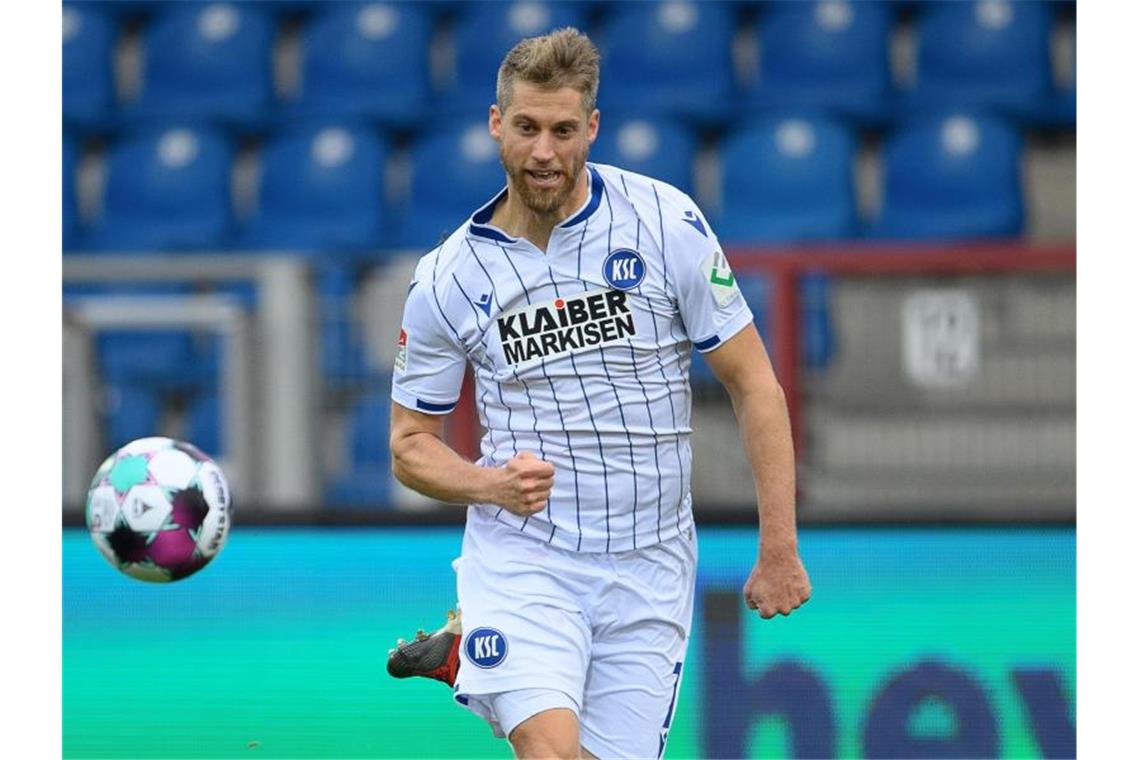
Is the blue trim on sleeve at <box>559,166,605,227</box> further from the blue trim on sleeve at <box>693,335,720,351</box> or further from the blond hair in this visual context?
the blue trim on sleeve at <box>693,335,720,351</box>

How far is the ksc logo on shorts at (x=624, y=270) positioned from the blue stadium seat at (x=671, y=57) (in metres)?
6.98

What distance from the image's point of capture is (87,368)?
28.6 ft

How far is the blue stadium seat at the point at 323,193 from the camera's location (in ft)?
34.9

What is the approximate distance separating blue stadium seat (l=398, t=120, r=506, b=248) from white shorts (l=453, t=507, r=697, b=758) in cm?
614

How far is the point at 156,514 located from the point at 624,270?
150 cm

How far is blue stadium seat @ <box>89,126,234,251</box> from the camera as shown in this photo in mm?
10836

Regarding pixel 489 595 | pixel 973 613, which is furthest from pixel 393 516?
pixel 489 595

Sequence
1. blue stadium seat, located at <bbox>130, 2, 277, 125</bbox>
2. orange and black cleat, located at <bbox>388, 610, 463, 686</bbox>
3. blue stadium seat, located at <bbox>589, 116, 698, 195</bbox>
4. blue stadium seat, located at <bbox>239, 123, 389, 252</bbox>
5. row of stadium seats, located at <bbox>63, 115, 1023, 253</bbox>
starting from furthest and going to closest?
blue stadium seat, located at <bbox>130, 2, 277, 125</bbox> → blue stadium seat, located at <bbox>239, 123, 389, 252</bbox> → blue stadium seat, located at <bbox>589, 116, 698, 195</bbox> → row of stadium seats, located at <bbox>63, 115, 1023, 253</bbox> → orange and black cleat, located at <bbox>388, 610, 463, 686</bbox>

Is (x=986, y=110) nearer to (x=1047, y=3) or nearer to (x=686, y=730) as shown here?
(x=1047, y=3)

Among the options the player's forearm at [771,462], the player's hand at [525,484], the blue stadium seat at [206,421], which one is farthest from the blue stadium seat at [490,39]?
the player's hand at [525,484]

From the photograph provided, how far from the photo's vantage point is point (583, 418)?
4348mm

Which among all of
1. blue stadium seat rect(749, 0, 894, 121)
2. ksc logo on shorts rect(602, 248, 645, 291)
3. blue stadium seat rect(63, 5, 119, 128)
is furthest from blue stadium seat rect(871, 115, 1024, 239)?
ksc logo on shorts rect(602, 248, 645, 291)

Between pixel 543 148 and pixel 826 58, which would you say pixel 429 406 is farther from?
pixel 826 58

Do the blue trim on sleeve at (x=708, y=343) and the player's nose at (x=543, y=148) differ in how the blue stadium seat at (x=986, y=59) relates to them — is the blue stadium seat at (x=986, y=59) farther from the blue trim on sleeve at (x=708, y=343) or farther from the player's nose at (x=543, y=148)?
the player's nose at (x=543, y=148)
